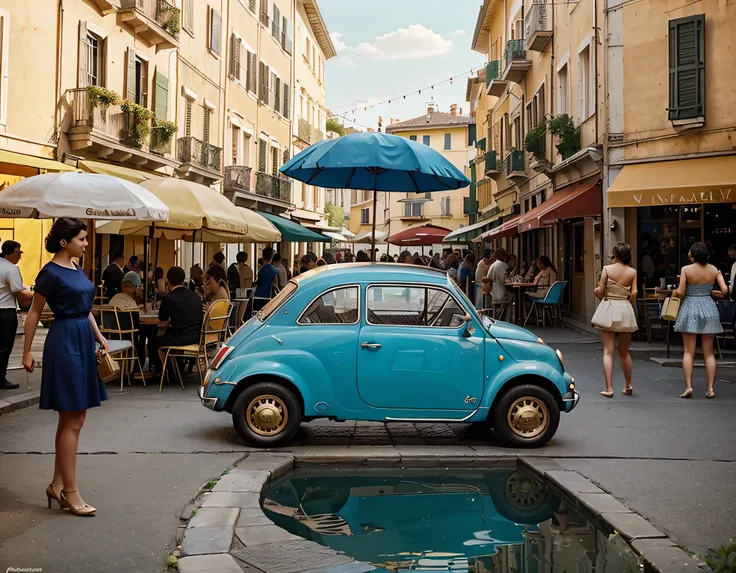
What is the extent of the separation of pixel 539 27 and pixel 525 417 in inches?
843

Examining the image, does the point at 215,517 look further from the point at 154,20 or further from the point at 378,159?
the point at 154,20

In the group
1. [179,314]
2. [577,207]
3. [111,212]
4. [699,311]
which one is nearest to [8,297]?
[111,212]

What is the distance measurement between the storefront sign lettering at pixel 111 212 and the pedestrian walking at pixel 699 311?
7.01 metres

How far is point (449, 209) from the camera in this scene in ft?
267

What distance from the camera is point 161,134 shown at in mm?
24391

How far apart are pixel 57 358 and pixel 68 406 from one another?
315mm

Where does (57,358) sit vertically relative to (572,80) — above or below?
below

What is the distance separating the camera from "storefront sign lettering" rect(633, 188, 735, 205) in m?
16.2

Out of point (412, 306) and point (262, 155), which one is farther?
point (262, 155)

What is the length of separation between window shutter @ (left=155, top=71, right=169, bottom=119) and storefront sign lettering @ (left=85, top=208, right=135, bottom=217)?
49.8 ft

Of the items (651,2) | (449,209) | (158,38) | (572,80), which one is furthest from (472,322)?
(449,209)

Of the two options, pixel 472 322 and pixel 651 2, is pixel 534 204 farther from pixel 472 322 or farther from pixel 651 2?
pixel 472 322

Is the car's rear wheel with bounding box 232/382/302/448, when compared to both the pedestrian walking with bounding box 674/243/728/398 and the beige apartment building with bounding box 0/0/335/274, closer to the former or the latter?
the pedestrian walking with bounding box 674/243/728/398

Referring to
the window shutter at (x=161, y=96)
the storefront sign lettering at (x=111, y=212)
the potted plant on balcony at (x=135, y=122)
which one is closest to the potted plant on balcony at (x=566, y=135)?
the potted plant on balcony at (x=135, y=122)
